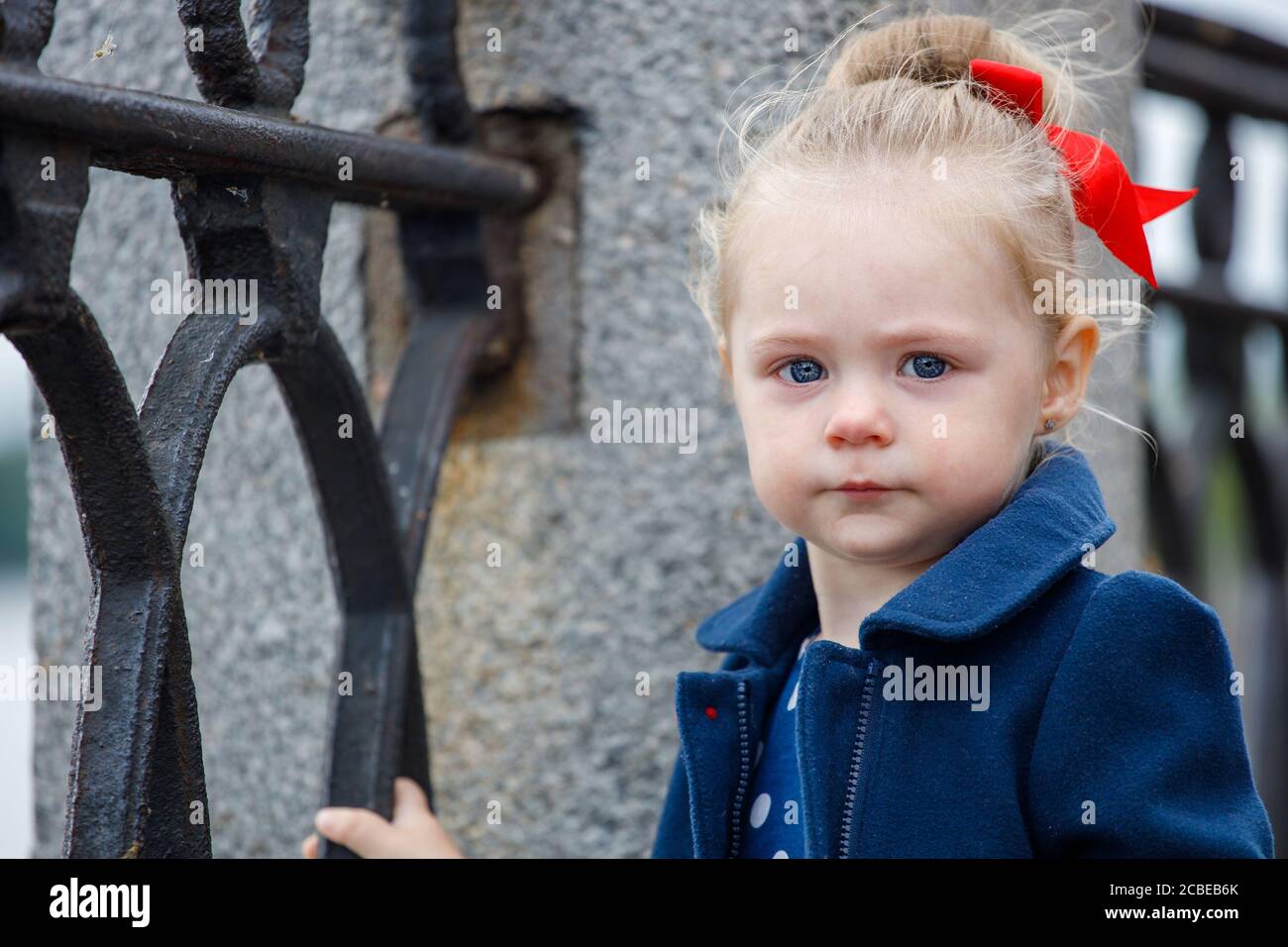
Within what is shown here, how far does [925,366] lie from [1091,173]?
29 centimetres

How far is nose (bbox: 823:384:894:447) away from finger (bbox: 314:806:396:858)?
0.71 meters

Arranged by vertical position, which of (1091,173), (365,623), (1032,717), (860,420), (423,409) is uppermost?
(1091,173)

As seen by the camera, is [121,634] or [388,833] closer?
[121,634]

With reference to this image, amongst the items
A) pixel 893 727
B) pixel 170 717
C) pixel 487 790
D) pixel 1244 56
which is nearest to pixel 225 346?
pixel 170 717

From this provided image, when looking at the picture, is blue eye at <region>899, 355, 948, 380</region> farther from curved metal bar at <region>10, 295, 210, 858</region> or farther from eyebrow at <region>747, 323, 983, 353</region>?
curved metal bar at <region>10, 295, 210, 858</region>

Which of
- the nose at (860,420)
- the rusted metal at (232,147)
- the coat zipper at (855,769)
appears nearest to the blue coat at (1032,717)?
the coat zipper at (855,769)

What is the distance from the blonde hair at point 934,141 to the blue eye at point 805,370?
5.0 inches

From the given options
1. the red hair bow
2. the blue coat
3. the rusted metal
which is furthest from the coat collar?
the rusted metal

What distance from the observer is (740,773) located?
1.45m

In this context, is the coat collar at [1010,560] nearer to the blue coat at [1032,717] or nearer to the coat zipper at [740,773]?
the blue coat at [1032,717]

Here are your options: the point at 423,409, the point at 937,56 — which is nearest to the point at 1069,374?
the point at 937,56

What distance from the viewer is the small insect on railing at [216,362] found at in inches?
43.4

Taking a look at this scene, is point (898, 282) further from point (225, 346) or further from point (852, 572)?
point (225, 346)

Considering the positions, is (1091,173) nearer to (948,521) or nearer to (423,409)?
(948,521)
